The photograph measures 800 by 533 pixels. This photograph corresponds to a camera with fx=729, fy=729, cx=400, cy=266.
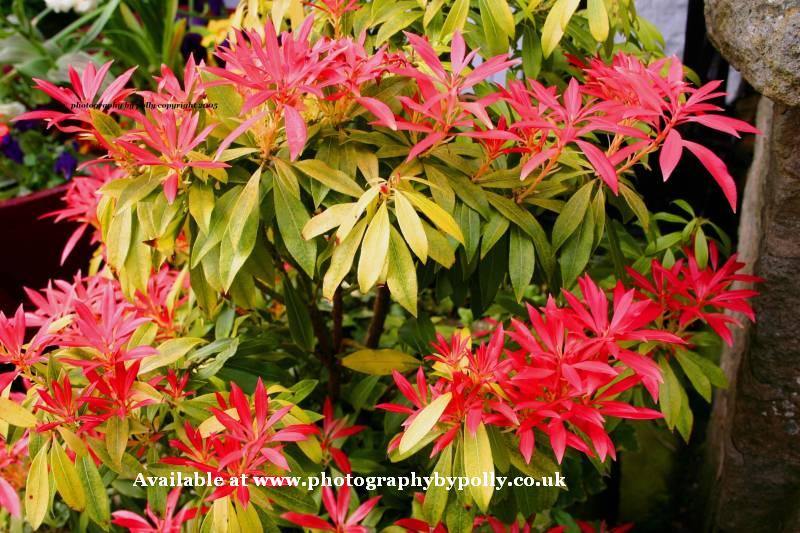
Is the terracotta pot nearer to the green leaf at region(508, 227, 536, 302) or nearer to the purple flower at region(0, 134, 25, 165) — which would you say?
the purple flower at region(0, 134, 25, 165)

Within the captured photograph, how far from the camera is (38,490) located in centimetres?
77

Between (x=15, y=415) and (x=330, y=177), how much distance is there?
0.42 metres

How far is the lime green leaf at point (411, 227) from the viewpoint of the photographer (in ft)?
2.33

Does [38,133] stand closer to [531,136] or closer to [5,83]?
[5,83]

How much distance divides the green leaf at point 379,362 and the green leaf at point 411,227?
308 millimetres

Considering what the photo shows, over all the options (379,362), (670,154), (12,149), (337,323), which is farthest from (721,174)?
(12,149)

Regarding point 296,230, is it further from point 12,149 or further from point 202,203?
point 12,149

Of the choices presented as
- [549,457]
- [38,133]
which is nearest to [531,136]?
[549,457]

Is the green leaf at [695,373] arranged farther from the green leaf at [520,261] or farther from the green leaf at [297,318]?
the green leaf at [297,318]

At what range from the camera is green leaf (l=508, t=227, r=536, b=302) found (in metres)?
0.88

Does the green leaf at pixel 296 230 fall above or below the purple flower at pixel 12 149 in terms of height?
above

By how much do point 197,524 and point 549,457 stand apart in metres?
0.42

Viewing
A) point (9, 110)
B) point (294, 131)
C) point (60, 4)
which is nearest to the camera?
point (294, 131)

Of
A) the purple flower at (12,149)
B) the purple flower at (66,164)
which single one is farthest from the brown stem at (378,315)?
the purple flower at (12,149)
